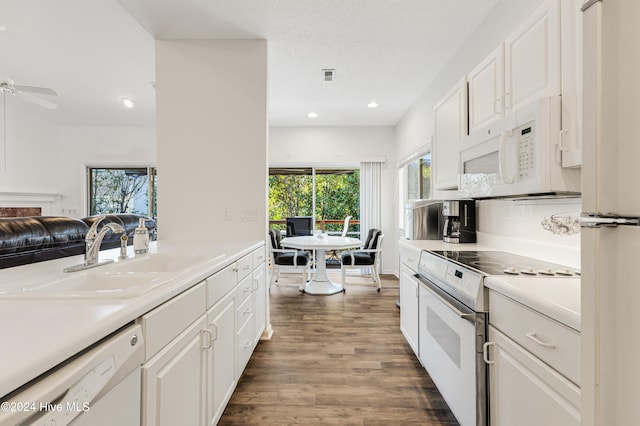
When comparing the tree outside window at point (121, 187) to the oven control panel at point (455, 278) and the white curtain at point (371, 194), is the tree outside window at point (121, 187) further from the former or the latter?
the oven control panel at point (455, 278)

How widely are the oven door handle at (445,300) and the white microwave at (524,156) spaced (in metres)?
0.62

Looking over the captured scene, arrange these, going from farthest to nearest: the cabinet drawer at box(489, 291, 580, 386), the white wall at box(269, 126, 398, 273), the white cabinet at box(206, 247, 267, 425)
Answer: the white wall at box(269, 126, 398, 273) < the white cabinet at box(206, 247, 267, 425) < the cabinet drawer at box(489, 291, 580, 386)

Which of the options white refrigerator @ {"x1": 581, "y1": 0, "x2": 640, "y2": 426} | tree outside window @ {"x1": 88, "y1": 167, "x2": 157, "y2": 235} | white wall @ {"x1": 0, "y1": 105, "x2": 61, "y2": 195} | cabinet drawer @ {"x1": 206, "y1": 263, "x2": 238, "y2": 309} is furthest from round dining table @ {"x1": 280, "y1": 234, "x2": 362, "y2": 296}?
white wall @ {"x1": 0, "y1": 105, "x2": 61, "y2": 195}

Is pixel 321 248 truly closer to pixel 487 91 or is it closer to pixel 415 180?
pixel 415 180

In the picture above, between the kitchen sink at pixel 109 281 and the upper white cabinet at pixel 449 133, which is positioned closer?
the kitchen sink at pixel 109 281

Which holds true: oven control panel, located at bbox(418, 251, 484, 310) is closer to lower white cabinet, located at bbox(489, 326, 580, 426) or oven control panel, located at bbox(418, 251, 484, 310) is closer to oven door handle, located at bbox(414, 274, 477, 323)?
oven door handle, located at bbox(414, 274, 477, 323)

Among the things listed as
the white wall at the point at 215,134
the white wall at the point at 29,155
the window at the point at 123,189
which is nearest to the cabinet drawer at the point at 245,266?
the white wall at the point at 215,134

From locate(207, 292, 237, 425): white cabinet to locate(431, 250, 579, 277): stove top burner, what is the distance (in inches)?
49.1

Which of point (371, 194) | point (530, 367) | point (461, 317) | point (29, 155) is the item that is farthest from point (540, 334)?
point (29, 155)

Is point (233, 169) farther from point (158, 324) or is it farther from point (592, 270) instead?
point (592, 270)

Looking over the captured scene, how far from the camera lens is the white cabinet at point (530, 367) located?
83 centimetres

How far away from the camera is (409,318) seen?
2316 millimetres

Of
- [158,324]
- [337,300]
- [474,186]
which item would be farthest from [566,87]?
[337,300]

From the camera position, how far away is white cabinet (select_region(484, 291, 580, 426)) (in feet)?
2.72
